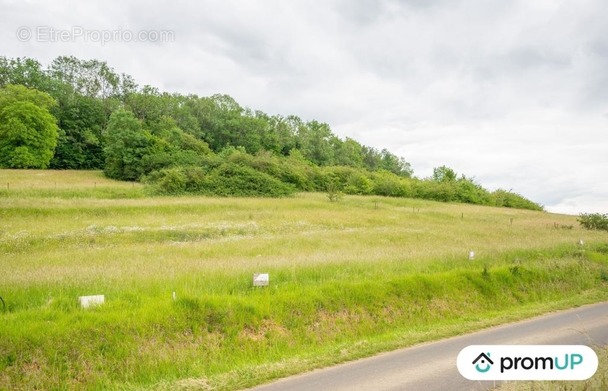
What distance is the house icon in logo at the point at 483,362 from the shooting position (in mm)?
6320

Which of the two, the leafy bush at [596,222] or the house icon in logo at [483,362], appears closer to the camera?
the house icon in logo at [483,362]

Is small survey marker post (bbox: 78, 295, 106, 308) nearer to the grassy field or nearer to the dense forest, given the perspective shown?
the grassy field

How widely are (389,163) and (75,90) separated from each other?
103771 mm

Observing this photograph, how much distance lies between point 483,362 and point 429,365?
10.4 ft

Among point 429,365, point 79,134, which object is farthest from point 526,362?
point 79,134

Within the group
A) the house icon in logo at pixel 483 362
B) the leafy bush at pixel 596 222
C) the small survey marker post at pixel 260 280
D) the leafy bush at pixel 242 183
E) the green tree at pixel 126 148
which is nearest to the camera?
the house icon in logo at pixel 483 362

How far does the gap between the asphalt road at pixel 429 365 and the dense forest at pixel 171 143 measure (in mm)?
44346

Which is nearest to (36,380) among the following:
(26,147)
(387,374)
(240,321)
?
(240,321)

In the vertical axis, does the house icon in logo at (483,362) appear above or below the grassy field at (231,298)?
above

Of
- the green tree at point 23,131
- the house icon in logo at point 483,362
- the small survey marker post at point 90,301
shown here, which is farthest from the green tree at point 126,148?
the house icon in logo at point 483,362

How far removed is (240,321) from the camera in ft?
37.9

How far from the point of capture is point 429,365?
9359 mm

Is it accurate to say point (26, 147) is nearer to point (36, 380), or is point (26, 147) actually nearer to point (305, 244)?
point (305, 244)

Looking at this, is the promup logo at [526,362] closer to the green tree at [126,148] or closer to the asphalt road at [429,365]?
the asphalt road at [429,365]
